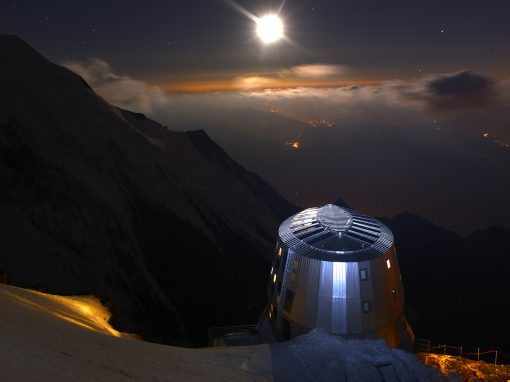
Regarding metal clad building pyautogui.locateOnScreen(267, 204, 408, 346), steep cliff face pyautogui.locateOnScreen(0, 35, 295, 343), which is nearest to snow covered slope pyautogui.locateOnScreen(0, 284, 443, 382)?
metal clad building pyautogui.locateOnScreen(267, 204, 408, 346)

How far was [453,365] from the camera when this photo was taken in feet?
77.0

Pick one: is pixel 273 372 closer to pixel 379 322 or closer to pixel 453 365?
pixel 379 322

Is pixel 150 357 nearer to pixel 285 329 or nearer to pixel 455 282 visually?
pixel 285 329

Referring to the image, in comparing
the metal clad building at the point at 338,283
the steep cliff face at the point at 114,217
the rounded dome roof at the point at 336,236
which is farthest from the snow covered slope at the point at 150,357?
the steep cliff face at the point at 114,217

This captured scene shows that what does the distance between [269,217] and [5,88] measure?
178ft

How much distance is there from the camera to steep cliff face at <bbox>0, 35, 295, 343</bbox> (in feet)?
131

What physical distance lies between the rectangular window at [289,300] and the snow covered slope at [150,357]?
3358 millimetres

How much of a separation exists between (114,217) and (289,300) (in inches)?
1314

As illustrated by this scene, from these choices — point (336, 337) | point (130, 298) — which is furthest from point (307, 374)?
point (130, 298)

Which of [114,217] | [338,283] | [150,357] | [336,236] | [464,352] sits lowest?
[150,357]

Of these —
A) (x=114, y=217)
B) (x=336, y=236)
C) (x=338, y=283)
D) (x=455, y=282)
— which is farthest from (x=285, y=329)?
(x=455, y=282)

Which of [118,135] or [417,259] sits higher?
[118,135]

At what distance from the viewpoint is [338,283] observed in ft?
74.0

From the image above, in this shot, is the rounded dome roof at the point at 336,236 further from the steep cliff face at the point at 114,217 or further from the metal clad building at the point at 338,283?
the steep cliff face at the point at 114,217
